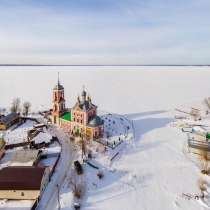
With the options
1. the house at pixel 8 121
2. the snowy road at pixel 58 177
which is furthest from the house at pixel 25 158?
the house at pixel 8 121

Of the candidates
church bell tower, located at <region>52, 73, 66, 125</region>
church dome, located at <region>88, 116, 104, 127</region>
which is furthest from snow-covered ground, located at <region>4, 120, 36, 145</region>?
church dome, located at <region>88, 116, 104, 127</region>

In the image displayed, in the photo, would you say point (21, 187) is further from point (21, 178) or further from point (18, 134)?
point (18, 134)

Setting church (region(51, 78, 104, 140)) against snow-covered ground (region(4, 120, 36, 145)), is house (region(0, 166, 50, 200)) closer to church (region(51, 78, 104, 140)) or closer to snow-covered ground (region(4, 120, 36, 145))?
snow-covered ground (region(4, 120, 36, 145))

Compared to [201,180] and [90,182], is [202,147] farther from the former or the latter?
[90,182]

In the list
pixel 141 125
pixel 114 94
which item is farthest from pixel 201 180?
pixel 114 94

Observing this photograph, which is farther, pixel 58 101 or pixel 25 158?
pixel 58 101

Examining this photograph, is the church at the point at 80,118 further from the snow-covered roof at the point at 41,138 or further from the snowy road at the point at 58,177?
the snow-covered roof at the point at 41,138

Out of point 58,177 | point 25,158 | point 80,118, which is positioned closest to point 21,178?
point 58,177
